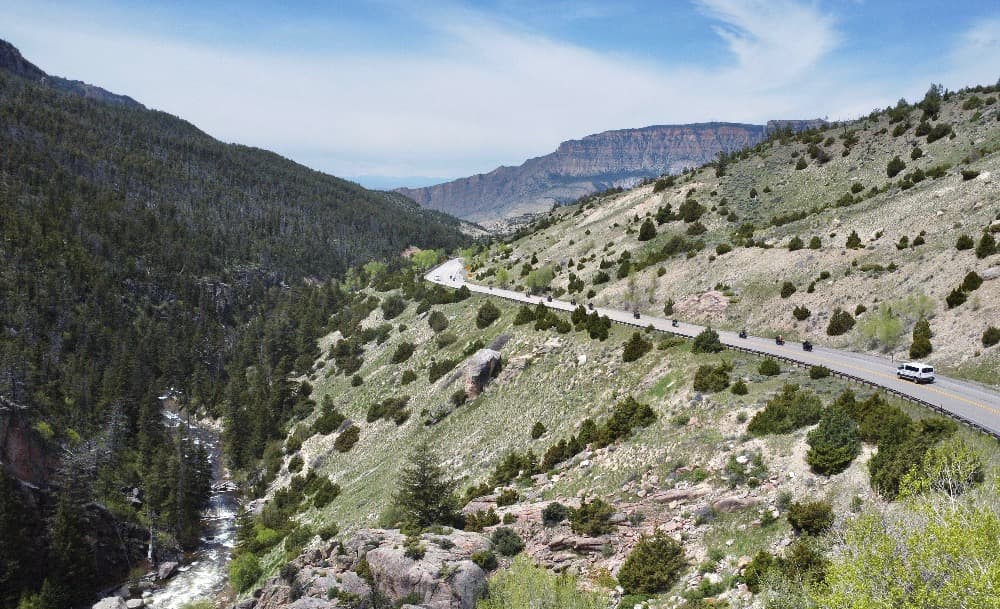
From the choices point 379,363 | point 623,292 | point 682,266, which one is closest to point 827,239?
point 682,266

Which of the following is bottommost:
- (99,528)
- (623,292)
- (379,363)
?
(99,528)

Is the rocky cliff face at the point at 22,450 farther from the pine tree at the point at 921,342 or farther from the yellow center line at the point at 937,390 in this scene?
the pine tree at the point at 921,342

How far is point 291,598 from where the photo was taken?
2898 centimetres

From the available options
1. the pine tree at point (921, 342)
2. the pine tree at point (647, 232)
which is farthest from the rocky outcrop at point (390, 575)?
the pine tree at point (647, 232)

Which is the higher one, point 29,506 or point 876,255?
point 876,255

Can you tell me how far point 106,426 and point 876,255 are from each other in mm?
102141

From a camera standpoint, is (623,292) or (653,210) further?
(653,210)

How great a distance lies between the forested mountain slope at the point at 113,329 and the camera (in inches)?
2168

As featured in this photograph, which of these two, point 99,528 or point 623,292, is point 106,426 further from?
point 623,292

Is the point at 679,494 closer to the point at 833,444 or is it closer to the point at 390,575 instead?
the point at 833,444

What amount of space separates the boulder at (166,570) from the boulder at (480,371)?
36.4 metres

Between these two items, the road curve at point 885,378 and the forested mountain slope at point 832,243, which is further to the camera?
the forested mountain slope at point 832,243

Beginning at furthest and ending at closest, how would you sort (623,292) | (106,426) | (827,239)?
(106,426) → (623,292) → (827,239)

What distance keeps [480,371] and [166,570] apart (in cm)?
3875
